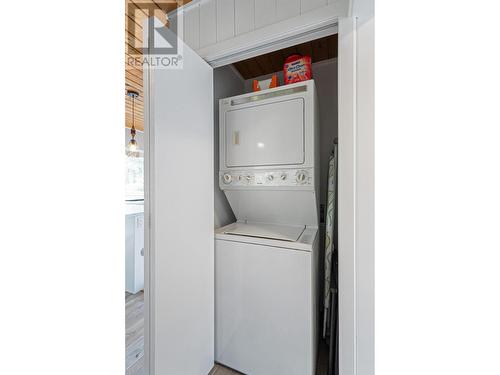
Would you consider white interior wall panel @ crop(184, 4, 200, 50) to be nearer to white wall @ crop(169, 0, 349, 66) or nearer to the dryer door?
white wall @ crop(169, 0, 349, 66)

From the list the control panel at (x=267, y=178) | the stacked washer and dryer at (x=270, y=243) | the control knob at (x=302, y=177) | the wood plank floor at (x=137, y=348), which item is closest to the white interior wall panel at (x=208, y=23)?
the stacked washer and dryer at (x=270, y=243)

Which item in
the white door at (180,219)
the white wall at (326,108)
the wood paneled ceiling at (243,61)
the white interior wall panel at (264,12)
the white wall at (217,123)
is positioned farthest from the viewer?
the white wall at (326,108)

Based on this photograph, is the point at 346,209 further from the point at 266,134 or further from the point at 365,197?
the point at 266,134

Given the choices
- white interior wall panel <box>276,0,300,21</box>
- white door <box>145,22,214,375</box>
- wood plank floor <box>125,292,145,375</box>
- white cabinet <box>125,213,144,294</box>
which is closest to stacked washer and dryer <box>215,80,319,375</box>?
white door <box>145,22,214,375</box>

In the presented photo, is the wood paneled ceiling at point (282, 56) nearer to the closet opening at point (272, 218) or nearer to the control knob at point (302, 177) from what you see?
the closet opening at point (272, 218)

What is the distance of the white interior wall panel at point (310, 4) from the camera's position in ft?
4.15

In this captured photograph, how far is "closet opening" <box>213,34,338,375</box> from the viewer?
1.50 meters

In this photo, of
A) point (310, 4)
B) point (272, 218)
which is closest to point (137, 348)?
point (272, 218)

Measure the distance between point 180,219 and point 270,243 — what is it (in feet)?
2.20

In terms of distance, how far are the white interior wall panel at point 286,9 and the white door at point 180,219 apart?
23.6 inches

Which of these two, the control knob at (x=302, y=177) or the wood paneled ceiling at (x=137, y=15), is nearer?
the wood paneled ceiling at (x=137, y=15)

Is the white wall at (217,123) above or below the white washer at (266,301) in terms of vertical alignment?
above
